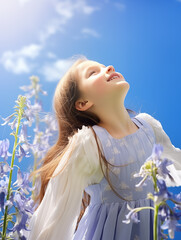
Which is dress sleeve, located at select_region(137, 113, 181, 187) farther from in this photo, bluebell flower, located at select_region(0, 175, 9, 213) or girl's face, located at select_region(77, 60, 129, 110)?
bluebell flower, located at select_region(0, 175, 9, 213)

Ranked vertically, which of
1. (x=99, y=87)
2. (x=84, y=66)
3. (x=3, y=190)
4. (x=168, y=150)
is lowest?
(x=3, y=190)

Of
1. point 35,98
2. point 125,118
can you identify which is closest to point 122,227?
point 125,118

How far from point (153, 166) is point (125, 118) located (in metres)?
0.62

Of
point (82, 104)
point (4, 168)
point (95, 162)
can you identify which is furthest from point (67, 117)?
point (4, 168)

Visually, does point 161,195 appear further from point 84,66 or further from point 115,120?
point 84,66

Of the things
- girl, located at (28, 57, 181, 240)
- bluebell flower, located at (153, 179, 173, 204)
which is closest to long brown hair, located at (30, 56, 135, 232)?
girl, located at (28, 57, 181, 240)

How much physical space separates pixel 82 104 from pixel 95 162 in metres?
0.30

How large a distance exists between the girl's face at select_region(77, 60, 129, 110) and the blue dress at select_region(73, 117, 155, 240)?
0.12 metres

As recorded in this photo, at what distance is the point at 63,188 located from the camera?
99 centimetres

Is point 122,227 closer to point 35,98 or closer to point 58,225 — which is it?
point 58,225

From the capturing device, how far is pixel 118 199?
41.7 inches

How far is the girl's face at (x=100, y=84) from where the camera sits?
3.77ft

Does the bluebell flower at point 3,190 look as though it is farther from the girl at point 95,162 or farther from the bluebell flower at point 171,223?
the bluebell flower at point 171,223

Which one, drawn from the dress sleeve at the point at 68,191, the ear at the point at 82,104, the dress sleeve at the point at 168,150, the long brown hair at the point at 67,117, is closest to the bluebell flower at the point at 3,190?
the dress sleeve at the point at 68,191
